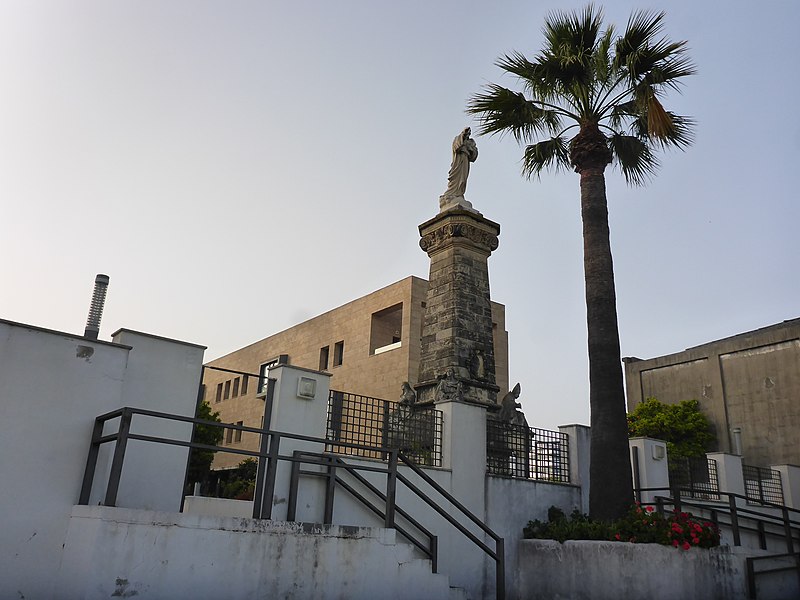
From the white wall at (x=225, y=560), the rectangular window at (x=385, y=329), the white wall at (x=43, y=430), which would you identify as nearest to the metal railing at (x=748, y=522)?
the white wall at (x=225, y=560)

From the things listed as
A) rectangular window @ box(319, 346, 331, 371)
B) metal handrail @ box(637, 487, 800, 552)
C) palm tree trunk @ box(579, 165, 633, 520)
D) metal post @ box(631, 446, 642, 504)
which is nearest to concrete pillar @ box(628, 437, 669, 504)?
metal post @ box(631, 446, 642, 504)

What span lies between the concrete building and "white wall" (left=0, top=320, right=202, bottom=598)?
2583 cm

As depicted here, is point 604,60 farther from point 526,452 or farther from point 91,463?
point 91,463

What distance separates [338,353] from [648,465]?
2312cm

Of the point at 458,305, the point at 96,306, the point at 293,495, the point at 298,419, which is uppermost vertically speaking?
the point at 458,305

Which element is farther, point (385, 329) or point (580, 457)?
point (385, 329)

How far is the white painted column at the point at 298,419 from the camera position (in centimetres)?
842

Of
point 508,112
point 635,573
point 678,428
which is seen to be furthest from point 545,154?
point 678,428

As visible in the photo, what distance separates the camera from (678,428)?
27.7 metres

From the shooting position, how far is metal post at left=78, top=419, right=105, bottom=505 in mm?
6742

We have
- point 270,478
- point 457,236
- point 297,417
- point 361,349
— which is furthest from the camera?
point 361,349

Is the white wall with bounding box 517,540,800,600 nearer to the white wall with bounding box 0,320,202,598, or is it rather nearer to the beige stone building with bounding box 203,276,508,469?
the white wall with bounding box 0,320,202,598

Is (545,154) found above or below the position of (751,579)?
above

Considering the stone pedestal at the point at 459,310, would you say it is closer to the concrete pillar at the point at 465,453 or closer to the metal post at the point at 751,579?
the concrete pillar at the point at 465,453
